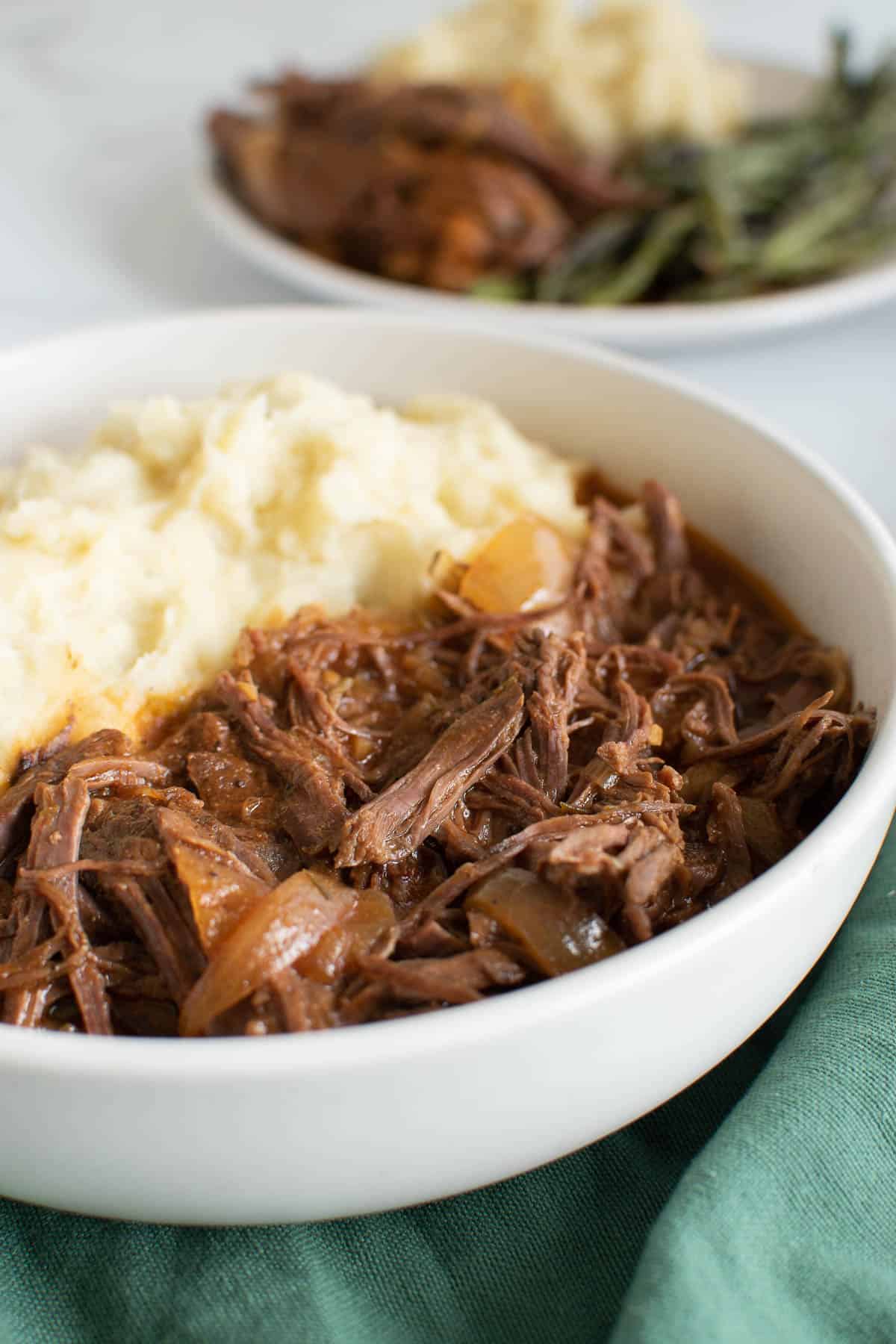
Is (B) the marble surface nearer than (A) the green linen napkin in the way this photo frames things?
No

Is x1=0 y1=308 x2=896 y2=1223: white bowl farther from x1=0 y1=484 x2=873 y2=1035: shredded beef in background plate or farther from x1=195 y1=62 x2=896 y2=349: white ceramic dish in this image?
x1=195 y1=62 x2=896 y2=349: white ceramic dish

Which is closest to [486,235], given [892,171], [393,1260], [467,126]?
[467,126]

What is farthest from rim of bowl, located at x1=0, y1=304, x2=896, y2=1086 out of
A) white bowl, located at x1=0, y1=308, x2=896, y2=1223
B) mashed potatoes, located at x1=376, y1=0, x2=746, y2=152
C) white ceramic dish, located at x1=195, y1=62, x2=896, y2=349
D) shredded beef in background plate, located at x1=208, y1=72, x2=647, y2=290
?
mashed potatoes, located at x1=376, y1=0, x2=746, y2=152

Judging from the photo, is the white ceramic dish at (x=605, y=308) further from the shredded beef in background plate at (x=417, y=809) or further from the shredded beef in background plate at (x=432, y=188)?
the shredded beef in background plate at (x=417, y=809)

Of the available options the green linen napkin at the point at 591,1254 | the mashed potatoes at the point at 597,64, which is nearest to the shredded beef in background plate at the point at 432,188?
the mashed potatoes at the point at 597,64

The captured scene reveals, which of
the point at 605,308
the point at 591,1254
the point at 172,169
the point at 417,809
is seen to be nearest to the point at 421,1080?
the point at 591,1254

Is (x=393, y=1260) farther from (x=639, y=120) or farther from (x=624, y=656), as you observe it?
(x=639, y=120)
